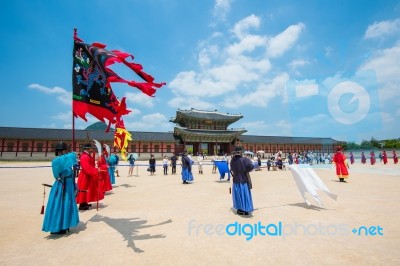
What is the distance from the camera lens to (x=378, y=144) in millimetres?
62031

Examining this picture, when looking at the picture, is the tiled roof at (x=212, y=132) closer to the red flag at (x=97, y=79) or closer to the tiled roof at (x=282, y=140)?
the tiled roof at (x=282, y=140)

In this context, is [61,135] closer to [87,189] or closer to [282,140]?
[87,189]

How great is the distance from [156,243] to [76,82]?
370 centimetres

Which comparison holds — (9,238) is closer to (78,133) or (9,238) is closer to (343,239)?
(343,239)

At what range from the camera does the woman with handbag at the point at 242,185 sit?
5.21 metres

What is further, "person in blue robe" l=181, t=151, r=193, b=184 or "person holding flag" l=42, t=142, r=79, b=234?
"person in blue robe" l=181, t=151, r=193, b=184

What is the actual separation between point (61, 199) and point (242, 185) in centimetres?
383

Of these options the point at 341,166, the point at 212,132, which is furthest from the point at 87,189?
the point at 212,132

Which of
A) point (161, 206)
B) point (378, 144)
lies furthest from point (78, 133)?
point (378, 144)

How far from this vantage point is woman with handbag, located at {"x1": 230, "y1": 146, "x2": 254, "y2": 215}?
521 centimetres

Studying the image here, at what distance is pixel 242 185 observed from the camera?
5.38 metres

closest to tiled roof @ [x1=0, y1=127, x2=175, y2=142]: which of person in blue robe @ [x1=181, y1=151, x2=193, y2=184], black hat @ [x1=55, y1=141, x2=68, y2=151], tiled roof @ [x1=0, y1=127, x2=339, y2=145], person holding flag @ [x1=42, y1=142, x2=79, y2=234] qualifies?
tiled roof @ [x1=0, y1=127, x2=339, y2=145]

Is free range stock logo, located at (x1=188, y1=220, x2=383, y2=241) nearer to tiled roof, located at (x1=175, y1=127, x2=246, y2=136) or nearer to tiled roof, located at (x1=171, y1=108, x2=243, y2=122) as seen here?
tiled roof, located at (x1=175, y1=127, x2=246, y2=136)

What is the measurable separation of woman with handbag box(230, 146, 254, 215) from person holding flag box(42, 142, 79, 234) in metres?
3.48
